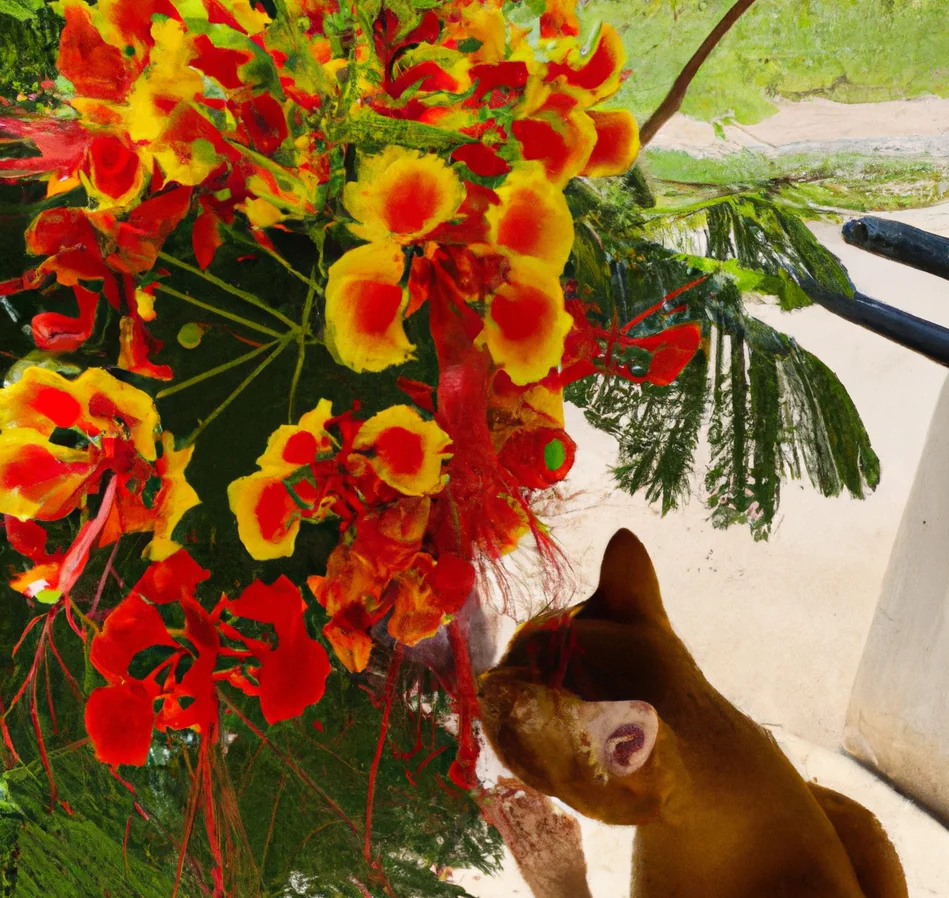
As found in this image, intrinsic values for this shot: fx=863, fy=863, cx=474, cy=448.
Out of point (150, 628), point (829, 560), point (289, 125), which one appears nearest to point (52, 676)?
point (150, 628)

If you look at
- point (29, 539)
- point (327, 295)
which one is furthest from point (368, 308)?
point (29, 539)

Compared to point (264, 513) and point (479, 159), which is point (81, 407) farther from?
point (479, 159)

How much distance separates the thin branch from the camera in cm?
47

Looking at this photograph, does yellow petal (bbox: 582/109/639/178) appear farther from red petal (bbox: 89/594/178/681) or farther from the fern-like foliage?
red petal (bbox: 89/594/178/681)

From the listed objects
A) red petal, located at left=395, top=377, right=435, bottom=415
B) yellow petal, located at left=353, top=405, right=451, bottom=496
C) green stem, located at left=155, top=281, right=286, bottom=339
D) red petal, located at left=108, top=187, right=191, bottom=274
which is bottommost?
yellow petal, located at left=353, top=405, right=451, bottom=496

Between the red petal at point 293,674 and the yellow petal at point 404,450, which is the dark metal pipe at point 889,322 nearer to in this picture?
the yellow petal at point 404,450

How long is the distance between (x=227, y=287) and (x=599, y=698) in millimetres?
288

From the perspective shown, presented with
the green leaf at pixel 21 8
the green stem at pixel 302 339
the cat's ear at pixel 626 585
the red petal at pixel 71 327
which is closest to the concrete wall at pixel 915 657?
the cat's ear at pixel 626 585

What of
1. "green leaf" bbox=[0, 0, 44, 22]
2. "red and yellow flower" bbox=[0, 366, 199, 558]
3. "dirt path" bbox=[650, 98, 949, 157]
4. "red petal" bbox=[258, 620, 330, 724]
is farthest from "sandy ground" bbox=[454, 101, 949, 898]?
"green leaf" bbox=[0, 0, 44, 22]

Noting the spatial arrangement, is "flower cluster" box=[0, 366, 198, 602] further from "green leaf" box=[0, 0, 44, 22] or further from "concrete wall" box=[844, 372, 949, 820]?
"concrete wall" box=[844, 372, 949, 820]

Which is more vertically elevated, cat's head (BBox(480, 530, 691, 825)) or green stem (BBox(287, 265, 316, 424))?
green stem (BBox(287, 265, 316, 424))

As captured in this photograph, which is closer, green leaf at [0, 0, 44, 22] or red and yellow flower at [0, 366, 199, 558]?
red and yellow flower at [0, 366, 199, 558]

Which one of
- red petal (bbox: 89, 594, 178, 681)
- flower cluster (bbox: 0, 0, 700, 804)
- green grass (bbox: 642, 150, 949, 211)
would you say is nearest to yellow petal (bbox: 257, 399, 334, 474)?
flower cluster (bbox: 0, 0, 700, 804)

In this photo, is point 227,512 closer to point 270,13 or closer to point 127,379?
point 127,379
